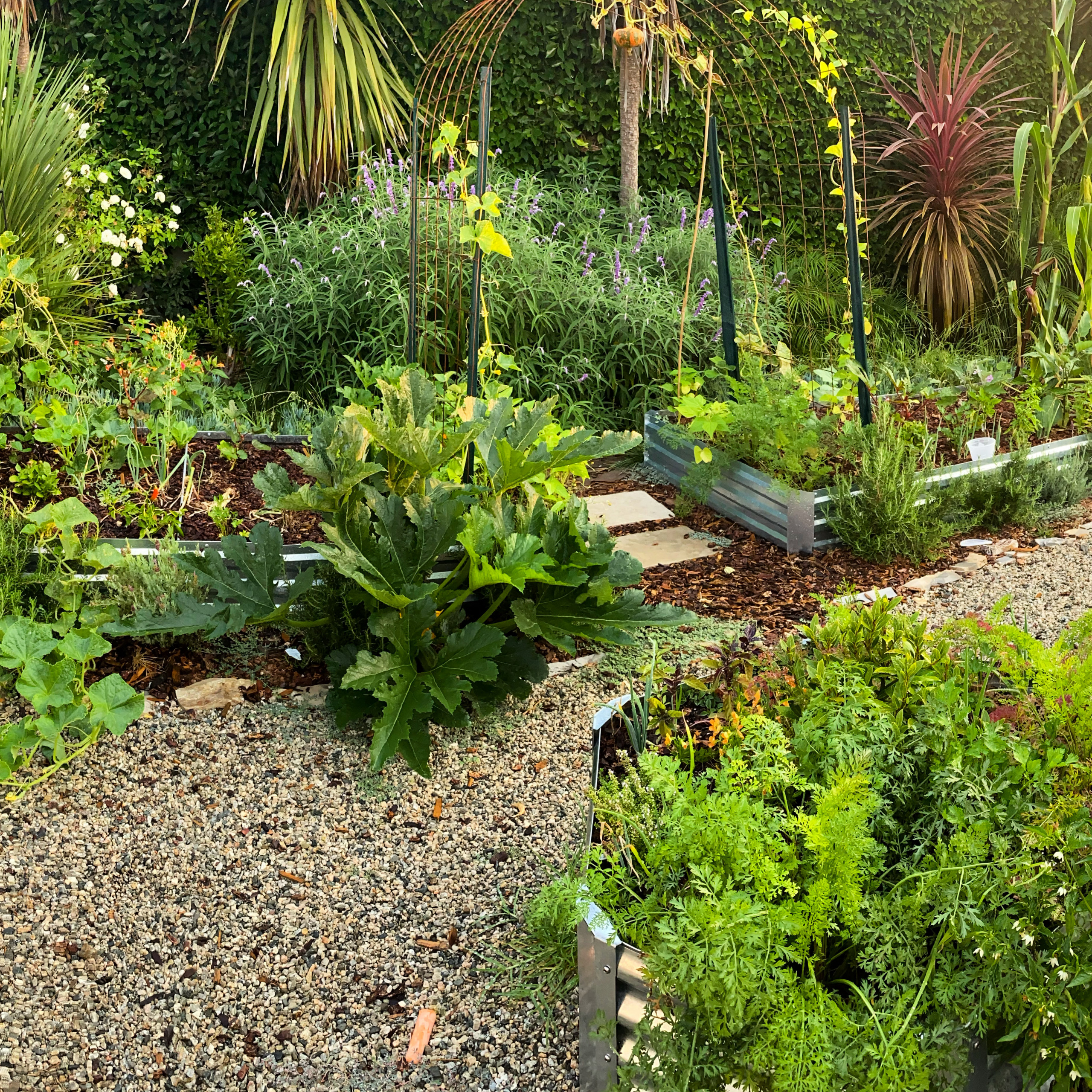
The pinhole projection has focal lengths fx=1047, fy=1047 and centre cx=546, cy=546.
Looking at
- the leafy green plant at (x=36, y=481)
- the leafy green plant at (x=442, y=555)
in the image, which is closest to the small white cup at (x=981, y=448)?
the leafy green plant at (x=442, y=555)

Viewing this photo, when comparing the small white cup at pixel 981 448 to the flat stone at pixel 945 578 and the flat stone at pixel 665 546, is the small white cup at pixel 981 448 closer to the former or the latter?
the flat stone at pixel 945 578

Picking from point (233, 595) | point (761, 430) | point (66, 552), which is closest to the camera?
point (233, 595)

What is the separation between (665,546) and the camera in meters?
3.79

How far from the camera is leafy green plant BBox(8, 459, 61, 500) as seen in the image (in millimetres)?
3164

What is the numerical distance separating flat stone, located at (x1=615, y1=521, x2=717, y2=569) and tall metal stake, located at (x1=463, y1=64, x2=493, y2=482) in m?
0.78

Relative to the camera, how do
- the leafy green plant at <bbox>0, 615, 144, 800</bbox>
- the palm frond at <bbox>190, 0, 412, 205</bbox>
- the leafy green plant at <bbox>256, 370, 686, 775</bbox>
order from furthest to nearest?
1. the palm frond at <bbox>190, 0, 412, 205</bbox>
2. the leafy green plant at <bbox>256, 370, 686, 775</bbox>
3. the leafy green plant at <bbox>0, 615, 144, 800</bbox>

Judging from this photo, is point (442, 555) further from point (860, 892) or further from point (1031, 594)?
point (1031, 594)

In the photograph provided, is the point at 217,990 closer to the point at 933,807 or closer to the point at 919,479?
the point at 933,807


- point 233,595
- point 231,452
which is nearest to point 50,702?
point 233,595

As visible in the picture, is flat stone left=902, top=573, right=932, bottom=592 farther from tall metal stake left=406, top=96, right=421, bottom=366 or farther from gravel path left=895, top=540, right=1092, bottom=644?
tall metal stake left=406, top=96, right=421, bottom=366

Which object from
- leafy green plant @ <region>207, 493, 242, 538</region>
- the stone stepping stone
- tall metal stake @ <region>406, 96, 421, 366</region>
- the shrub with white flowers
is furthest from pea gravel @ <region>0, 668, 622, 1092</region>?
the shrub with white flowers

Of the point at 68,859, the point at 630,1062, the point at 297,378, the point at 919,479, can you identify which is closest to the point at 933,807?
the point at 630,1062

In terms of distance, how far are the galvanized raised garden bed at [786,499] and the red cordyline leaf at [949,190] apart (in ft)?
7.81

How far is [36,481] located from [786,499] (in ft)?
8.06
